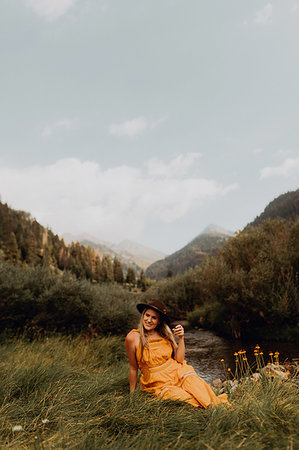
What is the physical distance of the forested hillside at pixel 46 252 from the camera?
65500 mm

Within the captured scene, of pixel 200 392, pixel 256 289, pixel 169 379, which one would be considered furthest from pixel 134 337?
pixel 256 289

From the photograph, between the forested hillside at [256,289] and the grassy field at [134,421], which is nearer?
the grassy field at [134,421]

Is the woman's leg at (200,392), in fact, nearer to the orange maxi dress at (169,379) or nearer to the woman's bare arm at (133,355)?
the orange maxi dress at (169,379)

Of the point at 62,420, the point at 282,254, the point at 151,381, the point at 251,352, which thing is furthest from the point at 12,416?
the point at 282,254

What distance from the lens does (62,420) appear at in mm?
2514

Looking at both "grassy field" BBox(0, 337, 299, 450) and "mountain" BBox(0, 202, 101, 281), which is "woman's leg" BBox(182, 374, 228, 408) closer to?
"grassy field" BBox(0, 337, 299, 450)

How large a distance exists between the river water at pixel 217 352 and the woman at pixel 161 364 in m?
3.95

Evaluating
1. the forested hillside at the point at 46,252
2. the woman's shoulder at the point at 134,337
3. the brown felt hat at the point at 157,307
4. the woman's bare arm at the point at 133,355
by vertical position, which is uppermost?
the forested hillside at the point at 46,252

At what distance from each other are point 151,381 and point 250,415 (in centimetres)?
117

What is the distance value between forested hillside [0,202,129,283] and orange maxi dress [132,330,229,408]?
59140mm

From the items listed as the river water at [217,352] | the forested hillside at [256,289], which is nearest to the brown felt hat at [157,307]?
the river water at [217,352]

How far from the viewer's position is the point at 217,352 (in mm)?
8938

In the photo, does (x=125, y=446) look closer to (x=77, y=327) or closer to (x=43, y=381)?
(x=43, y=381)

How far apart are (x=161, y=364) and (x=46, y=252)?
78.4 metres
